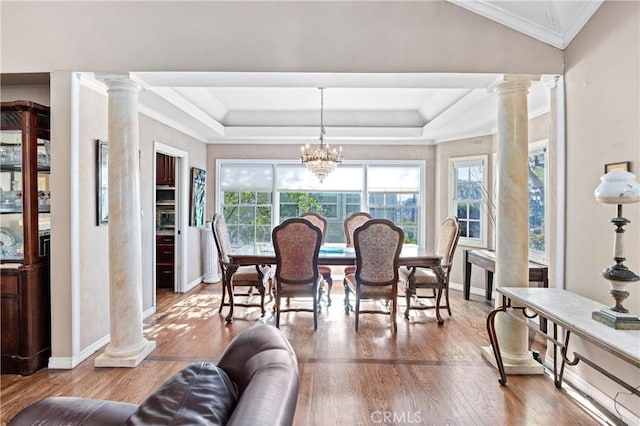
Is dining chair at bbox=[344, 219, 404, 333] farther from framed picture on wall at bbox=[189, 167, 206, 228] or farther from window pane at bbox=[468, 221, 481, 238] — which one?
framed picture on wall at bbox=[189, 167, 206, 228]

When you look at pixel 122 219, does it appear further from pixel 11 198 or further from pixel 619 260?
pixel 619 260

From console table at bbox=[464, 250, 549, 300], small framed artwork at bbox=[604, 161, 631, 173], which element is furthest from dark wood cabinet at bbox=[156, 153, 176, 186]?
small framed artwork at bbox=[604, 161, 631, 173]

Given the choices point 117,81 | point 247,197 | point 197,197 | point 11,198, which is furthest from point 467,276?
point 11,198

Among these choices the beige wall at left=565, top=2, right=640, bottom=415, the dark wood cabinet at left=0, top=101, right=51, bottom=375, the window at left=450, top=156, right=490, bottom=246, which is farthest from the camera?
the window at left=450, top=156, right=490, bottom=246

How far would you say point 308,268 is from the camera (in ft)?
12.1

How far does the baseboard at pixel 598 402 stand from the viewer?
2182mm

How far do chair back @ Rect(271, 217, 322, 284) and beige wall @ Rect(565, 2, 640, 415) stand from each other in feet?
7.34

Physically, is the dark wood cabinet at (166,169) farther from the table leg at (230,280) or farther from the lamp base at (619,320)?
the lamp base at (619,320)

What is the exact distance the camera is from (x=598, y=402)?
2.38 meters

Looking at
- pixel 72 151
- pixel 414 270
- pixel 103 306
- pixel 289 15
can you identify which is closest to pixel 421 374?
pixel 414 270

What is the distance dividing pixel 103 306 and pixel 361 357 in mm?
2454

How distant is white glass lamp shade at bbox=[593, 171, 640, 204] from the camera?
1.81 meters

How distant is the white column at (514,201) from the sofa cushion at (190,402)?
270 centimetres

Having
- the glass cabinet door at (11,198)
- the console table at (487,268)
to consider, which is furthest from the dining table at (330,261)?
the glass cabinet door at (11,198)
